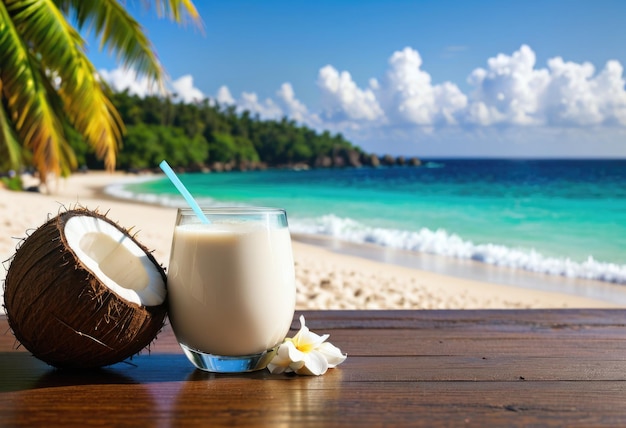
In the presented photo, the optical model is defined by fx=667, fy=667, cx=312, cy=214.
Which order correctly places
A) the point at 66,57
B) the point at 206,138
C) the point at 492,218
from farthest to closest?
the point at 206,138
the point at 492,218
the point at 66,57

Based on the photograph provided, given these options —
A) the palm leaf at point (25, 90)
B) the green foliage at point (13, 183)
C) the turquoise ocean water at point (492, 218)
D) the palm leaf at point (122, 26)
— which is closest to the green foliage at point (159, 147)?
the turquoise ocean water at point (492, 218)

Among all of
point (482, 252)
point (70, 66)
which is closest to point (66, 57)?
point (70, 66)

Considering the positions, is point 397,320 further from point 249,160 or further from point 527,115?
point 249,160

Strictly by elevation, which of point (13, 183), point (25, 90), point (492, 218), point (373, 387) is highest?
point (25, 90)

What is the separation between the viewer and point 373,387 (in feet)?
2.54

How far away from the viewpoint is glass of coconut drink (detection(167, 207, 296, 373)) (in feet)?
2.72

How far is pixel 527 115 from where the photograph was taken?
4056cm

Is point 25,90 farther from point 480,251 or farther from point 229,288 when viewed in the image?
point 480,251

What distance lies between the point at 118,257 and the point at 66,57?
16.8 feet

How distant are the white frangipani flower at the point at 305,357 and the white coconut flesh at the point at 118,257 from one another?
17cm

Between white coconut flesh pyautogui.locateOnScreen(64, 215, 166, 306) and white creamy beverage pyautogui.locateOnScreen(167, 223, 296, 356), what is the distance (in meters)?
0.03

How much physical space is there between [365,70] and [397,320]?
44371 mm

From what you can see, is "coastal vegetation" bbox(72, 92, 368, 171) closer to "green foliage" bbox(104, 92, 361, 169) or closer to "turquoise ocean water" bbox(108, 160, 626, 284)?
"green foliage" bbox(104, 92, 361, 169)

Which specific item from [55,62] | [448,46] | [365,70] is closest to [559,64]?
[448,46]
